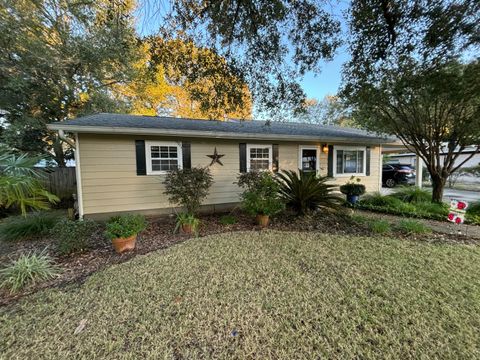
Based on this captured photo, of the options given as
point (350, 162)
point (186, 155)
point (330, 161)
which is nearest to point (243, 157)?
point (186, 155)

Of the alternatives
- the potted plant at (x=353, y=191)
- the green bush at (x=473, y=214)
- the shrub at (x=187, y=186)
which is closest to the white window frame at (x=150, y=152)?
the shrub at (x=187, y=186)

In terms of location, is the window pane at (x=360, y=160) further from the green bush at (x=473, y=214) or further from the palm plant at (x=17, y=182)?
the palm plant at (x=17, y=182)

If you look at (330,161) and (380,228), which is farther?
(330,161)

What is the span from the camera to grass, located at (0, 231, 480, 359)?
1697 mm

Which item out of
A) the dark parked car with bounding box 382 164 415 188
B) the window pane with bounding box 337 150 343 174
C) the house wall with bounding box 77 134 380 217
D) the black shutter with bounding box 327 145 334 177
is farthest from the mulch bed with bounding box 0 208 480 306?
the dark parked car with bounding box 382 164 415 188

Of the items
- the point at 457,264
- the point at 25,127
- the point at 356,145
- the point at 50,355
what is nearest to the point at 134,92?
the point at 25,127

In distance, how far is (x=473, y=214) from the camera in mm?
5555

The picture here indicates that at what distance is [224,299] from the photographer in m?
2.29

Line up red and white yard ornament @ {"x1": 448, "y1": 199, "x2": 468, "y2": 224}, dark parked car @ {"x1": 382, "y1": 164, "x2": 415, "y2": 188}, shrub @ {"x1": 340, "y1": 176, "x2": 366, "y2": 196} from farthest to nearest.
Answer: dark parked car @ {"x1": 382, "y1": 164, "x2": 415, "y2": 188} < shrub @ {"x1": 340, "y1": 176, "x2": 366, "y2": 196} < red and white yard ornament @ {"x1": 448, "y1": 199, "x2": 468, "y2": 224}

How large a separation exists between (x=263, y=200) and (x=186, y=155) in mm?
2780

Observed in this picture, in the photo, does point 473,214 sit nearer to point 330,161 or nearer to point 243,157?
point 330,161

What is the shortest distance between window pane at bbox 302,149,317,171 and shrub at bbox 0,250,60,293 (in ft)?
23.9

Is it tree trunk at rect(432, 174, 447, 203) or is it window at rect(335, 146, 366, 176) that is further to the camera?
window at rect(335, 146, 366, 176)

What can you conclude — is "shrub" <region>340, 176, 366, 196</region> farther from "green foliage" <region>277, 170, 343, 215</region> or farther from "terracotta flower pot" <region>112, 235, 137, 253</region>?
"terracotta flower pot" <region>112, 235, 137, 253</region>
